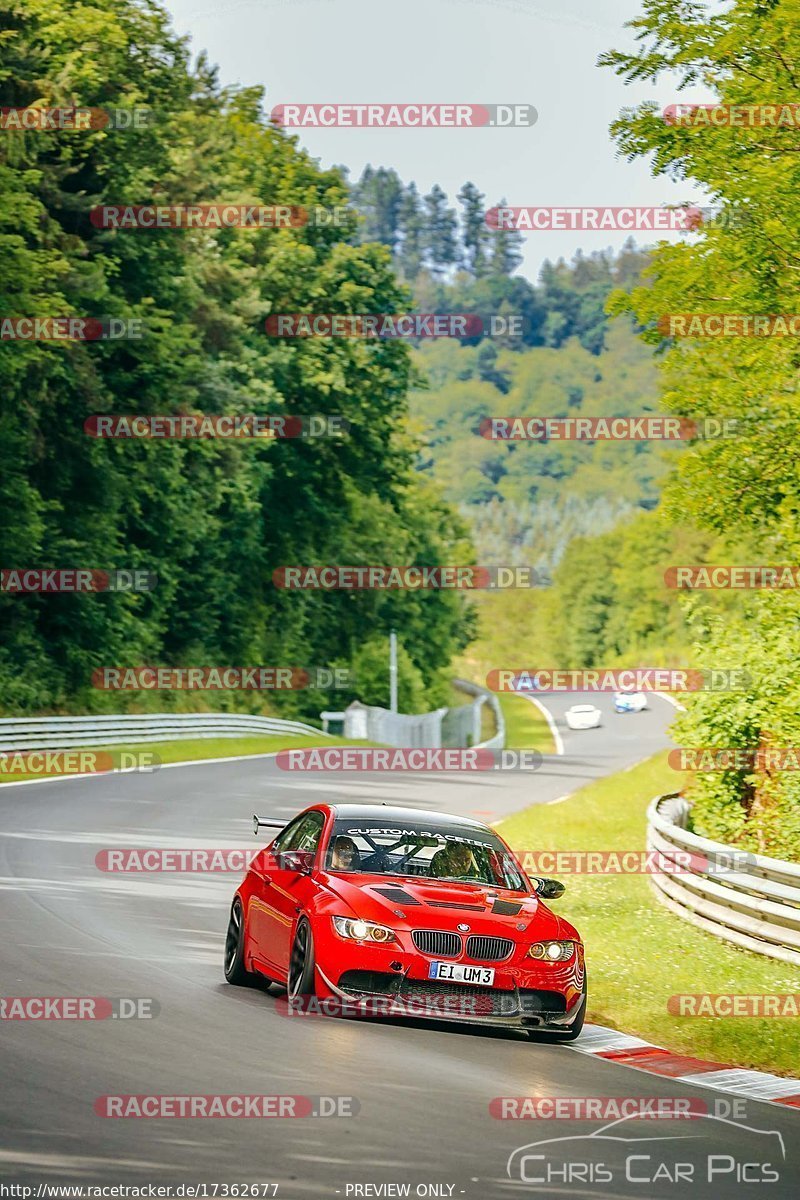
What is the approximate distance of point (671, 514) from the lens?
26.2 m

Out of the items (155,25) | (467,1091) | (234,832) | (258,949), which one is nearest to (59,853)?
(234,832)

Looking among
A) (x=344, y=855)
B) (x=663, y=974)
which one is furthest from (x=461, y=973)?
(x=663, y=974)

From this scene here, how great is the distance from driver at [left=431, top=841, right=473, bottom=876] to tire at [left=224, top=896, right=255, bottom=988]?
1487 mm

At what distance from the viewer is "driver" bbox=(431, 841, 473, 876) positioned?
12.3m

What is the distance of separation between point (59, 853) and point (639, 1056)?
11.9 meters

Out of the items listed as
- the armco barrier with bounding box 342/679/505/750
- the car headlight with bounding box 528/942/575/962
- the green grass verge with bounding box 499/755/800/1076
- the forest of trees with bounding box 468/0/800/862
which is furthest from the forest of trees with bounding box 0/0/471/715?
the car headlight with bounding box 528/942/575/962

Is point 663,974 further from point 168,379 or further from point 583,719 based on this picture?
point 583,719

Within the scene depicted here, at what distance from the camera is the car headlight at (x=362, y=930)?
36.4 ft

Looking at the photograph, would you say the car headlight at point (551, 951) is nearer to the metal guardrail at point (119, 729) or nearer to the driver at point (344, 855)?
the driver at point (344, 855)

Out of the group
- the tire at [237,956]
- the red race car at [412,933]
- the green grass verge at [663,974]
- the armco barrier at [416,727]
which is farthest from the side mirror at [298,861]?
the armco barrier at [416,727]

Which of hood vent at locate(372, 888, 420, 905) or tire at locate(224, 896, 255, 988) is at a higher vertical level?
hood vent at locate(372, 888, 420, 905)

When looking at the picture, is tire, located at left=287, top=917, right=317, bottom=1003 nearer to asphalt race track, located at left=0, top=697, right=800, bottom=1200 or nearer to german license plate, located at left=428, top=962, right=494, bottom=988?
asphalt race track, located at left=0, top=697, right=800, bottom=1200

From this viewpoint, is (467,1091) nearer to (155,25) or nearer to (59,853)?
(59,853)

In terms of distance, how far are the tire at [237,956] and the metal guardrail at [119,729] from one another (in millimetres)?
26445
